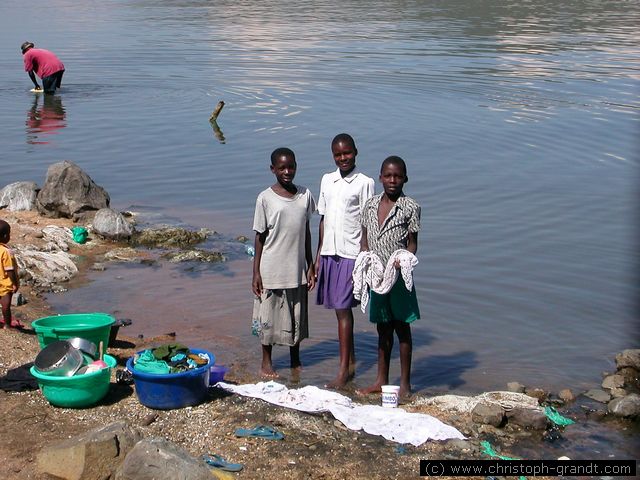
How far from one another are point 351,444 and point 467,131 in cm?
1189

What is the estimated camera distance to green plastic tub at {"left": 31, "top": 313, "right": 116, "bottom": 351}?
22.1ft

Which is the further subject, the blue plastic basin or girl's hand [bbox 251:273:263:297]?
girl's hand [bbox 251:273:263:297]

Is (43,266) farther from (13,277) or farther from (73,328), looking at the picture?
(73,328)

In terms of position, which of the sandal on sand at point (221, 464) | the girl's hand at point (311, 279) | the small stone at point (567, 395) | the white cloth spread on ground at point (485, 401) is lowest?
the small stone at point (567, 395)

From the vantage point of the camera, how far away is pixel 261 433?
590 centimetres

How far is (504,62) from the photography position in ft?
82.4

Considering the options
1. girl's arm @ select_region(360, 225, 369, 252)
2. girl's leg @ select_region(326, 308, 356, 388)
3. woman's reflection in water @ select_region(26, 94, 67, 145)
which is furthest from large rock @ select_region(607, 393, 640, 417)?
woman's reflection in water @ select_region(26, 94, 67, 145)

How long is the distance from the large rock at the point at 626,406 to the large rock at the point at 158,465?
10.1 ft

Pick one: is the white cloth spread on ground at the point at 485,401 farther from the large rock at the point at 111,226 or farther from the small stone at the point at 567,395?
the large rock at the point at 111,226

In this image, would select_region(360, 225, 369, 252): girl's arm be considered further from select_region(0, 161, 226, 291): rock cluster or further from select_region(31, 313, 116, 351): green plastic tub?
select_region(0, 161, 226, 291): rock cluster

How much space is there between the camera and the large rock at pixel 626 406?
670cm

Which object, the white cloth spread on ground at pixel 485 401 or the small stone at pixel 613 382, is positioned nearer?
the white cloth spread on ground at pixel 485 401

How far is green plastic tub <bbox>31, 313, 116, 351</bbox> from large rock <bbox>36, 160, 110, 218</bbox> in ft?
15.1

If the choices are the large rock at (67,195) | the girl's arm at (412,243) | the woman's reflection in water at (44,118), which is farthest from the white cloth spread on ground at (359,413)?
the woman's reflection in water at (44,118)
